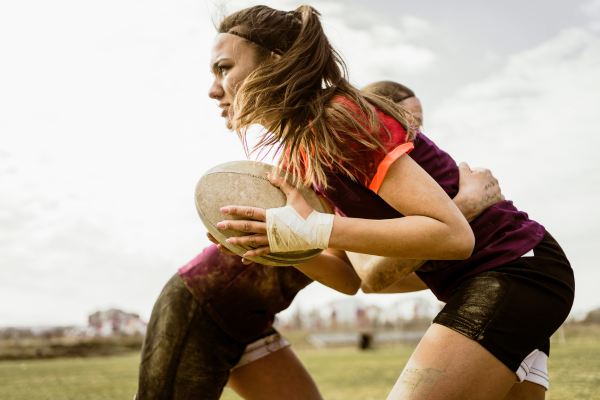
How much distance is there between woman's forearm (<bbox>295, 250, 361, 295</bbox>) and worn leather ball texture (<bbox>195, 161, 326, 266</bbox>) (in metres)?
0.57

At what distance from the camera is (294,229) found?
189 cm

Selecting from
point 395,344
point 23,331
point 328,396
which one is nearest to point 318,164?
point 328,396

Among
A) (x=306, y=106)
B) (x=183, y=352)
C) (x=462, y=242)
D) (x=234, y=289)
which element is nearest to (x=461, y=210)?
(x=462, y=242)

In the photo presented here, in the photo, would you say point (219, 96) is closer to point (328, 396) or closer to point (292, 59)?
point (292, 59)

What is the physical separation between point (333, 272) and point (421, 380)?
1.05m

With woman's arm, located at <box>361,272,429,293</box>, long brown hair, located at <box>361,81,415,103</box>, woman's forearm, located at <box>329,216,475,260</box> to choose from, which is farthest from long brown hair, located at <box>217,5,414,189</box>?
long brown hair, located at <box>361,81,415,103</box>

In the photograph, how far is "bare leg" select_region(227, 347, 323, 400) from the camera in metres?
3.06

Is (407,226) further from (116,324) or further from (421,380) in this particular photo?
(116,324)

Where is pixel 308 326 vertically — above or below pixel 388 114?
below

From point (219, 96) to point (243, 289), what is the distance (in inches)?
46.8

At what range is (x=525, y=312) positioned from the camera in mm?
1990

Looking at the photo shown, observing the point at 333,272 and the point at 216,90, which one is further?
the point at 333,272

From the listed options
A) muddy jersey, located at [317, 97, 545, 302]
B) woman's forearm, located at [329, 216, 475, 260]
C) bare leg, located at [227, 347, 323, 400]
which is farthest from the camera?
bare leg, located at [227, 347, 323, 400]

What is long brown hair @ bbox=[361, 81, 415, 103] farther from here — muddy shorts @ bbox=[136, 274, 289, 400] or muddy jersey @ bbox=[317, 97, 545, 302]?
muddy shorts @ bbox=[136, 274, 289, 400]
